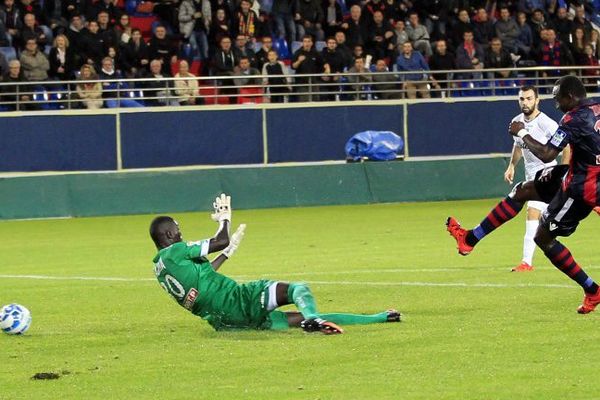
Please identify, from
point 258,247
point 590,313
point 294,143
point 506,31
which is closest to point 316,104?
point 294,143

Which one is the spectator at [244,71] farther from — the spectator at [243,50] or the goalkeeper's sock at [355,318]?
the goalkeeper's sock at [355,318]

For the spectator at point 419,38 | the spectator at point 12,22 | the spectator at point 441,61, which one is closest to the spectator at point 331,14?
the spectator at point 419,38

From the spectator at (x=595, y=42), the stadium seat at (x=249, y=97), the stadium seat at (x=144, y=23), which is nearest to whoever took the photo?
the stadium seat at (x=249, y=97)

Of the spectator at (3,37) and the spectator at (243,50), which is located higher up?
the spectator at (3,37)

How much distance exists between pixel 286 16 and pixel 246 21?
4.94 ft

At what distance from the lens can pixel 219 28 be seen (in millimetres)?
31125

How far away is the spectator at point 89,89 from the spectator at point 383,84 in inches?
239

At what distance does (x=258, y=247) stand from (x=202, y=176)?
6.82 m

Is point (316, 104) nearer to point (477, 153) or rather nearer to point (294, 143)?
point (294, 143)

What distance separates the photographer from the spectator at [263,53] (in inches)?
1223

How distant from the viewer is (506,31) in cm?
3438

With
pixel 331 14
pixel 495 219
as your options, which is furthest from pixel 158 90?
pixel 495 219

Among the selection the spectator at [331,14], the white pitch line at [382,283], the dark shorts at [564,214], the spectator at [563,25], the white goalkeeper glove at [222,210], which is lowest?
the white pitch line at [382,283]

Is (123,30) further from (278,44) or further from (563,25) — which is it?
(563,25)
